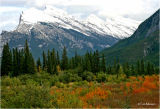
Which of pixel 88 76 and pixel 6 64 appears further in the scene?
pixel 6 64

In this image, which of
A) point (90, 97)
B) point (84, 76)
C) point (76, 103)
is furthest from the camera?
point (84, 76)

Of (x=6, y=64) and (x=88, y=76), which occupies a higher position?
(x=6, y=64)

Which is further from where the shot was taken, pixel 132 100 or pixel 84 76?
pixel 84 76

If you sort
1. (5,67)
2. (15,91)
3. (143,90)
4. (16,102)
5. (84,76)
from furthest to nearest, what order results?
1. (5,67)
2. (84,76)
3. (143,90)
4. (15,91)
5. (16,102)

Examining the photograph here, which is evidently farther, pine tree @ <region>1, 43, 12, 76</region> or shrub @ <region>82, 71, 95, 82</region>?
pine tree @ <region>1, 43, 12, 76</region>

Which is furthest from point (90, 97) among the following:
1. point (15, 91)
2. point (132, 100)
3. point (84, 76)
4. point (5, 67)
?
point (5, 67)

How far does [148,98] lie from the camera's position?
2205 centimetres

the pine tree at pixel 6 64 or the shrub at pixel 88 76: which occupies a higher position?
the pine tree at pixel 6 64

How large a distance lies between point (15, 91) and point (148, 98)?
1178 centimetres

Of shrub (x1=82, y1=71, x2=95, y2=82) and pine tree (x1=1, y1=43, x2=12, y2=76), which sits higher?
pine tree (x1=1, y1=43, x2=12, y2=76)

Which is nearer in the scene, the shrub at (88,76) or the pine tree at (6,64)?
the shrub at (88,76)

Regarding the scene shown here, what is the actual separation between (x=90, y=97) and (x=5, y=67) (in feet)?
179

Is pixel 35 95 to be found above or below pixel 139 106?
above

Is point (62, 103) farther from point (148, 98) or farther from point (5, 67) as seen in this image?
point (5, 67)
